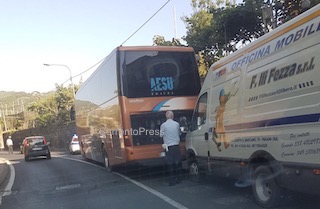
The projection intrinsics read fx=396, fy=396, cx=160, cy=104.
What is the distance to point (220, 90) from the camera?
25.2 ft

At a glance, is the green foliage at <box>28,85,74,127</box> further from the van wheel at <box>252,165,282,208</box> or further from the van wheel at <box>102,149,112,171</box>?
the van wheel at <box>252,165,282,208</box>

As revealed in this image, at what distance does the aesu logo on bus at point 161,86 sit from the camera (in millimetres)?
10602

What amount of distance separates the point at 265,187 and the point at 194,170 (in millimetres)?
3005

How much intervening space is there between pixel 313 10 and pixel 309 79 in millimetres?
942

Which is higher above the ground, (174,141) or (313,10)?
(313,10)

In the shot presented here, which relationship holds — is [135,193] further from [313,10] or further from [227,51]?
[227,51]

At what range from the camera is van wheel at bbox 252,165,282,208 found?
602cm

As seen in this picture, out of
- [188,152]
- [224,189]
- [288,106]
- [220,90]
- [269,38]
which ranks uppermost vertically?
[269,38]

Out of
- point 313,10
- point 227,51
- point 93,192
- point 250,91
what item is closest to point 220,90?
point 250,91

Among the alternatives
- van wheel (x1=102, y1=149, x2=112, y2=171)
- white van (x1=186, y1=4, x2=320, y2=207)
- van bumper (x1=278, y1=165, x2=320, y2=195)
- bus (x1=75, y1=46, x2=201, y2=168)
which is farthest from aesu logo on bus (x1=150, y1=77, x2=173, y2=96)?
van bumper (x1=278, y1=165, x2=320, y2=195)

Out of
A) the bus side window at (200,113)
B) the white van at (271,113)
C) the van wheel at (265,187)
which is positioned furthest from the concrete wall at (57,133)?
the van wheel at (265,187)

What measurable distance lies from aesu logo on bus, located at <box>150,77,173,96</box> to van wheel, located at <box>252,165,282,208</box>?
4659 millimetres

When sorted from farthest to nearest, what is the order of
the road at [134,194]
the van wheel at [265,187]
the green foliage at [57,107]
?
the green foliage at [57,107] → the road at [134,194] → the van wheel at [265,187]

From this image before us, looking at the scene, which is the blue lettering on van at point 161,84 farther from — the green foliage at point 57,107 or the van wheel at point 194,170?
the green foliage at point 57,107
